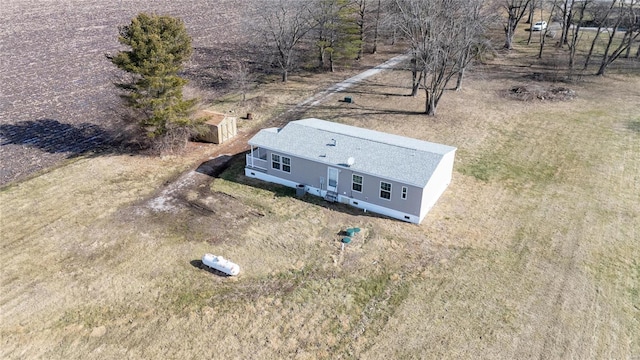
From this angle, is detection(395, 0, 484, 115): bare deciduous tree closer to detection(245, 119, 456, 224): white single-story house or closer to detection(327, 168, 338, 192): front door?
detection(245, 119, 456, 224): white single-story house

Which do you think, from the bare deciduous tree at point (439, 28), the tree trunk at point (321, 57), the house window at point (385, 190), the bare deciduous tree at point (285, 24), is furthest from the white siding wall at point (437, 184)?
the tree trunk at point (321, 57)

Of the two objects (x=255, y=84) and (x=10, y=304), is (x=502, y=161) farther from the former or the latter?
(x=10, y=304)

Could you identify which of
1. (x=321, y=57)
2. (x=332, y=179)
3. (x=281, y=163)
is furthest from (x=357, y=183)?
(x=321, y=57)

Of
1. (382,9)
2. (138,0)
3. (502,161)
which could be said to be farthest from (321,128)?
(138,0)

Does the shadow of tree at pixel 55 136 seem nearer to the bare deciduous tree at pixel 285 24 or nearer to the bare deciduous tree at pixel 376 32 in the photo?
the bare deciduous tree at pixel 285 24

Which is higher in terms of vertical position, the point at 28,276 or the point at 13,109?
the point at 13,109

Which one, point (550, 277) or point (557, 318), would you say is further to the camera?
point (550, 277)

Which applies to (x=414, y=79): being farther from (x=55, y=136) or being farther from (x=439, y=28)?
(x=55, y=136)
